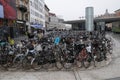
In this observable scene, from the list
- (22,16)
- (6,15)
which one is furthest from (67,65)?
(22,16)

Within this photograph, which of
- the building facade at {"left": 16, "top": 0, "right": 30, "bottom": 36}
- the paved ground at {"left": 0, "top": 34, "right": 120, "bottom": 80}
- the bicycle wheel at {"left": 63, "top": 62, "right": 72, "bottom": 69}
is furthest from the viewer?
the building facade at {"left": 16, "top": 0, "right": 30, "bottom": 36}

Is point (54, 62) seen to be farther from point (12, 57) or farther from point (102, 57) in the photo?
point (102, 57)

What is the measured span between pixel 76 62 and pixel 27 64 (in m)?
2.28

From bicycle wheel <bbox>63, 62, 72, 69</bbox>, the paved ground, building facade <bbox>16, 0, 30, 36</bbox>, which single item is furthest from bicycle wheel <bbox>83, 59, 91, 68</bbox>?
building facade <bbox>16, 0, 30, 36</bbox>

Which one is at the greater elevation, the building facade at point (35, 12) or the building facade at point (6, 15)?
the building facade at point (35, 12)

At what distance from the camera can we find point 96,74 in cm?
873

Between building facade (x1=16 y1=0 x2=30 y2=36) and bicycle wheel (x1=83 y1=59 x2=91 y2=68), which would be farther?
building facade (x1=16 y1=0 x2=30 y2=36)

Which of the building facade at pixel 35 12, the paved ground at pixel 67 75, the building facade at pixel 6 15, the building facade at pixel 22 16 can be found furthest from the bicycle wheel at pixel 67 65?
the building facade at pixel 35 12

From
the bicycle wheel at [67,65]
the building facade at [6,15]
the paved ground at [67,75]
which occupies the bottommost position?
the paved ground at [67,75]

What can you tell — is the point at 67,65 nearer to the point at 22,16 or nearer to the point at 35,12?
the point at 22,16

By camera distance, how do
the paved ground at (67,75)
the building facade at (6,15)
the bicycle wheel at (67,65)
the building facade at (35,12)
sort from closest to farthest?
the paved ground at (67,75) → the bicycle wheel at (67,65) → the building facade at (6,15) → the building facade at (35,12)

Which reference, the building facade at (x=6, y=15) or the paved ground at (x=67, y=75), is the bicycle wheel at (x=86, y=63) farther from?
the building facade at (x=6, y=15)

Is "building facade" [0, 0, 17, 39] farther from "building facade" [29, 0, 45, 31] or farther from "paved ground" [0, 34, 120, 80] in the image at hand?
"building facade" [29, 0, 45, 31]

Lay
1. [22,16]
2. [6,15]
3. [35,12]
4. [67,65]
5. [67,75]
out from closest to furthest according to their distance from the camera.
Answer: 1. [67,75]
2. [67,65]
3. [6,15]
4. [22,16]
5. [35,12]
